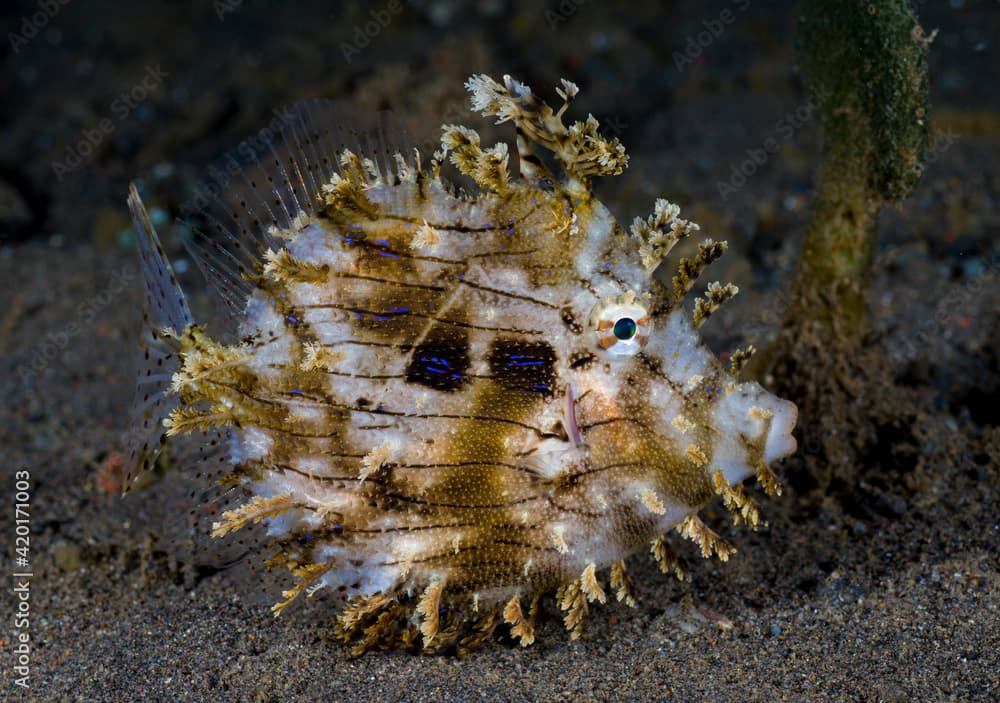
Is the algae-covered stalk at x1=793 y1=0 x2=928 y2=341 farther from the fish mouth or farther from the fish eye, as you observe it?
the fish eye

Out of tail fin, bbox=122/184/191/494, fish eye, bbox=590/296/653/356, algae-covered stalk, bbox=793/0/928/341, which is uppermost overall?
algae-covered stalk, bbox=793/0/928/341

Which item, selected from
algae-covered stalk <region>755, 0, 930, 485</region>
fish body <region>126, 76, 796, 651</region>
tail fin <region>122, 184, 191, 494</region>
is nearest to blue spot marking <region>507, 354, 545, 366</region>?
fish body <region>126, 76, 796, 651</region>

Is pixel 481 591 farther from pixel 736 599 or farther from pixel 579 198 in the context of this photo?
pixel 579 198

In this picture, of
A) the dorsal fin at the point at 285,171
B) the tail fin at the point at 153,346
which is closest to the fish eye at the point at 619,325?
the dorsal fin at the point at 285,171

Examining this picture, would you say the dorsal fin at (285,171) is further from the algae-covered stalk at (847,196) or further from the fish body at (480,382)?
the algae-covered stalk at (847,196)

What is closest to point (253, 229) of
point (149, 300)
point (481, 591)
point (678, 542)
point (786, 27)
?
point (149, 300)

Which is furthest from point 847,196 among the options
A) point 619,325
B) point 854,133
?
point 619,325

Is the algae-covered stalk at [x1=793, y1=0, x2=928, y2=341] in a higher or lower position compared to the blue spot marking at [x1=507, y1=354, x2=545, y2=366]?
higher

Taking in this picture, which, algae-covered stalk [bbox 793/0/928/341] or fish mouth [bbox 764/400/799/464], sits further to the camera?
algae-covered stalk [bbox 793/0/928/341]
